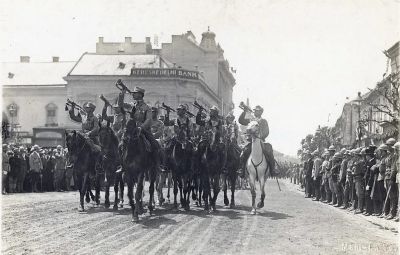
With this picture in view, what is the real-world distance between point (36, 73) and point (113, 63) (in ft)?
37.8

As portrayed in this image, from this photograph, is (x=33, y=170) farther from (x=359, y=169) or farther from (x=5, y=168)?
(x=359, y=169)

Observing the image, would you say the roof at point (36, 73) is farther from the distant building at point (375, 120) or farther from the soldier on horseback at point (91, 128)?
the soldier on horseback at point (91, 128)

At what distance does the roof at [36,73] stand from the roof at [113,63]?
171 inches

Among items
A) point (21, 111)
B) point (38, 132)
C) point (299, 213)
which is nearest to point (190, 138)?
point (299, 213)

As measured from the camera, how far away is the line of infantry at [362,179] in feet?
47.7

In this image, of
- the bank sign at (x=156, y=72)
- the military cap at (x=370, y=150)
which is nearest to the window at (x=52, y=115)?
the bank sign at (x=156, y=72)

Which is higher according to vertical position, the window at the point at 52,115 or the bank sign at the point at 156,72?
the bank sign at the point at 156,72

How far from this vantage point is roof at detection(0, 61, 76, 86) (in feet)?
212

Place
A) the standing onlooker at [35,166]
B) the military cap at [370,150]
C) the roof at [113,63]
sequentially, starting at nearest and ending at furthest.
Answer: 1. the military cap at [370,150]
2. the standing onlooker at [35,166]
3. the roof at [113,63]

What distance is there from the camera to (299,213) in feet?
52.5

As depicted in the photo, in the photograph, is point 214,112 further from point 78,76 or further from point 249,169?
point 78,76

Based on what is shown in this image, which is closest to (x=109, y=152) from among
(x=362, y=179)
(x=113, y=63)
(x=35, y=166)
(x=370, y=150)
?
(x=362, y=179)

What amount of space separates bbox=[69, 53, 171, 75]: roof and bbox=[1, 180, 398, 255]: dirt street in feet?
146

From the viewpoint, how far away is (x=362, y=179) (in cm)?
1705
